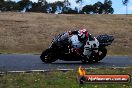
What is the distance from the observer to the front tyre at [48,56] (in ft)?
70.7

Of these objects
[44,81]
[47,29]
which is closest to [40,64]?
[44,81]

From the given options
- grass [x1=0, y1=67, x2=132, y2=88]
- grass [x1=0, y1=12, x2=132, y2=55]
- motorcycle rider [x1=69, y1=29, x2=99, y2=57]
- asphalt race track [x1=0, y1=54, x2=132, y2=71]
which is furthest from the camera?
grass [x1=0, y1=12, x2=132, y2=55]

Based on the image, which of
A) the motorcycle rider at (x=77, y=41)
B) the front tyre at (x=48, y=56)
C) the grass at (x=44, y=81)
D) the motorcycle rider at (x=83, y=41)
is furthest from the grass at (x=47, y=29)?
the grass at (x=44, y=81)

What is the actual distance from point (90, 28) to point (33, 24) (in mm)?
6423

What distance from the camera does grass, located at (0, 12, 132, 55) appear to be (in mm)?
45562

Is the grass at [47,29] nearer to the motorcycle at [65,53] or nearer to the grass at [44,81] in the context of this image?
the motorcycle at [65,53]

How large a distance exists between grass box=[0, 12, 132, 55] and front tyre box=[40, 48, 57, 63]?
1954cm

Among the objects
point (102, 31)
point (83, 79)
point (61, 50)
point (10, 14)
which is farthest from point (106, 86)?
point (10, 14)

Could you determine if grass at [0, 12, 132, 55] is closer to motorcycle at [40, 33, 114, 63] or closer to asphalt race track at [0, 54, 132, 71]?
asphalt race track at [0, 54, 132, 71]

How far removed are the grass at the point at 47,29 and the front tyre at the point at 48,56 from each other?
19.5 meters

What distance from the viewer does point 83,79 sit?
978cm

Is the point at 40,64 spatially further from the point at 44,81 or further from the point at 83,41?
the point at 44,81

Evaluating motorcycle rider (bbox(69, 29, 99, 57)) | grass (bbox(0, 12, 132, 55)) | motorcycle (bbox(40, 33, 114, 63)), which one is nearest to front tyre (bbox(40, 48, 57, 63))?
motorcycle (bbox(40, 33, 114, 63))

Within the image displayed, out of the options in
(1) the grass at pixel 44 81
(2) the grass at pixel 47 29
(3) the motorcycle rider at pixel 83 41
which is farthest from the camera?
(2) the grass at pixel 47 29
